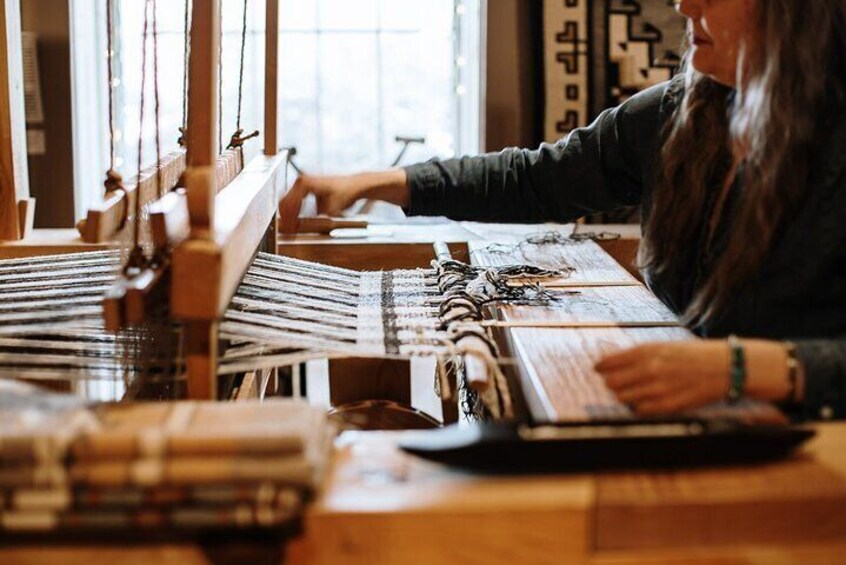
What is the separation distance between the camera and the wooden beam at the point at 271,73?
2119 mm

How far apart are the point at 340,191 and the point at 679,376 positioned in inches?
31.0

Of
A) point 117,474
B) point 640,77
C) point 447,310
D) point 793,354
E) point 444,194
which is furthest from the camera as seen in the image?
point 640,77

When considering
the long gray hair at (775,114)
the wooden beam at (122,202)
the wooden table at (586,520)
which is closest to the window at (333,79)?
the wooden beam at (122,202)

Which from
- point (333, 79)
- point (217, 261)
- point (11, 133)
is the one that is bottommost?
point (217, 261)

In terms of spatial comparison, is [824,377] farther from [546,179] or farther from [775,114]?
[546,179]

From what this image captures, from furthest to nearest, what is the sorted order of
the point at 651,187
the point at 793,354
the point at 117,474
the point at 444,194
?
the point at 444,194, the point at 651,187, the point at 793,354, the point at 117,474

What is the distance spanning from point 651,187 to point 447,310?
42 centimetres

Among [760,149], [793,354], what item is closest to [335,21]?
[760,149]

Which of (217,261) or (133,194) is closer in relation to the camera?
(217,261)

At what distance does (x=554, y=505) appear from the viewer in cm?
96

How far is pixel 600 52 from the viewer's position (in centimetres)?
382

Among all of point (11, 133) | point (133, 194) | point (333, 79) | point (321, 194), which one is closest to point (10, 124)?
point (11, 133)

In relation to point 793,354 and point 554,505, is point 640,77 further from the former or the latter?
point 554,505

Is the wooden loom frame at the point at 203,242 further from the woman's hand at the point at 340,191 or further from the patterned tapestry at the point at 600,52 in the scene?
the patterned tapestry at the point at 600,52
